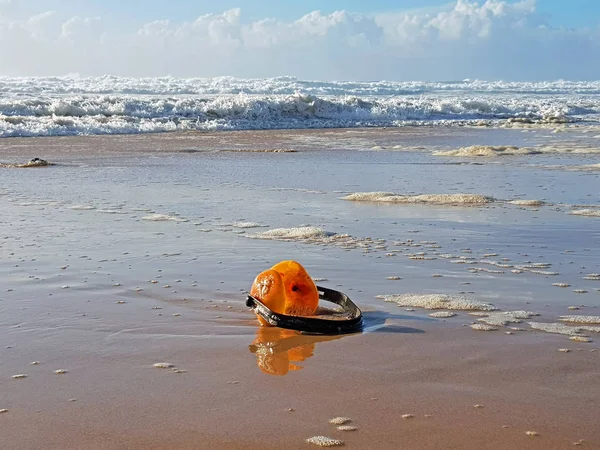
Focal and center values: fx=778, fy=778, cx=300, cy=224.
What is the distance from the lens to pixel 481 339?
420 centimetres

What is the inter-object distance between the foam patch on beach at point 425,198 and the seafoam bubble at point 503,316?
4.81 meters

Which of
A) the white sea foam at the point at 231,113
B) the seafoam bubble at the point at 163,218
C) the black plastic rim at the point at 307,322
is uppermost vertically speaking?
the white sea foam at the point at 231,113

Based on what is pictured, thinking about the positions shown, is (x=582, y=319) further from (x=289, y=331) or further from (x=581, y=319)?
(x=289, y=331)

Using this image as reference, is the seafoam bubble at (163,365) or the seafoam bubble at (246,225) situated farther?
the seafoam bubble at (246,225)

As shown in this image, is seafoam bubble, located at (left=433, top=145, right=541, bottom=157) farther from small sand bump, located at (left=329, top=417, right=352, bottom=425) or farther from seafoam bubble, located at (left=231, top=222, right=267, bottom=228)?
small sand bump, located at (left=329, top=417, right=352, bottom=425)

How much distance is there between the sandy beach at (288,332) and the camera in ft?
10.2

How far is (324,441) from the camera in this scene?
9.59 feet

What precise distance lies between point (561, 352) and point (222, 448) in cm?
196

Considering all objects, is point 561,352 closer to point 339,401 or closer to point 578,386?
point 578,386

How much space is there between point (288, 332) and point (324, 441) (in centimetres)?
146

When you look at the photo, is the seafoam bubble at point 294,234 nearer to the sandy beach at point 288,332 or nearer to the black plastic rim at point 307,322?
the sandy beach at point 288,332

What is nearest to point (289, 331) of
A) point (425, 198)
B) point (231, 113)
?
point (425, 198)

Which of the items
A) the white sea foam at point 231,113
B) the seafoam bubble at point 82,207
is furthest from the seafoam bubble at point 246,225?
the white sea foam at point 231,113

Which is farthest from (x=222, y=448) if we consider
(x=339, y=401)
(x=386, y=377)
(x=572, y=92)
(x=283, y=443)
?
(x=572, y=92)
